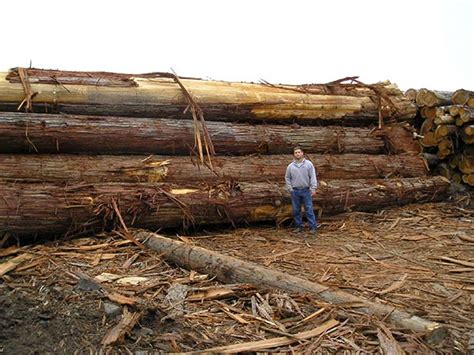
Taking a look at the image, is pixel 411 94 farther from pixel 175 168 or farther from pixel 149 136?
pixel 149 136

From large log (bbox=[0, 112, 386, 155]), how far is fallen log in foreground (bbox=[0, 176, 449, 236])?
90 centimetres

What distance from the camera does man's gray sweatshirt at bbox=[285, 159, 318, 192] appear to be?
8141mm

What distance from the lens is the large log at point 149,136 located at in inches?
288

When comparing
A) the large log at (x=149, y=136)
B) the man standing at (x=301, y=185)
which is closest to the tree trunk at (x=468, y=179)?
the large log at (x=149, y=136)

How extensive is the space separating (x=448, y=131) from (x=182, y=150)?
6.33 m

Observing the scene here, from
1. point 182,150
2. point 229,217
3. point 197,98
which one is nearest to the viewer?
point 229,217

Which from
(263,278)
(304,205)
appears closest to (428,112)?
(304,205)

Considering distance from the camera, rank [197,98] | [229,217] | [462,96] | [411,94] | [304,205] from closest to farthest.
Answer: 1. [229,217]
2. [304,205]
3. [197,98]
4. [462,96]
5. [411,94]

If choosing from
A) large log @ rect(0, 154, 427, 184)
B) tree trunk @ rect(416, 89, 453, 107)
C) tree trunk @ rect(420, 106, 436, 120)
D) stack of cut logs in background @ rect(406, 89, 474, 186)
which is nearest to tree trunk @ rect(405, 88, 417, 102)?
stack of cut logs in background @ rect(406, 89, 474, 186)

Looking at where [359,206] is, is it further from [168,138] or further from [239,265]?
[239,265]

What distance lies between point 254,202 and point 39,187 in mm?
3565

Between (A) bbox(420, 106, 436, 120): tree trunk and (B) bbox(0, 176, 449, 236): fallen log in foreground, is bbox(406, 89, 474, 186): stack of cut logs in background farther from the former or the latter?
(B) bbox(0, 176, 449, 236): fallen log in foreground

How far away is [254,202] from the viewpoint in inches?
328

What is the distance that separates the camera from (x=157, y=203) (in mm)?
7395
